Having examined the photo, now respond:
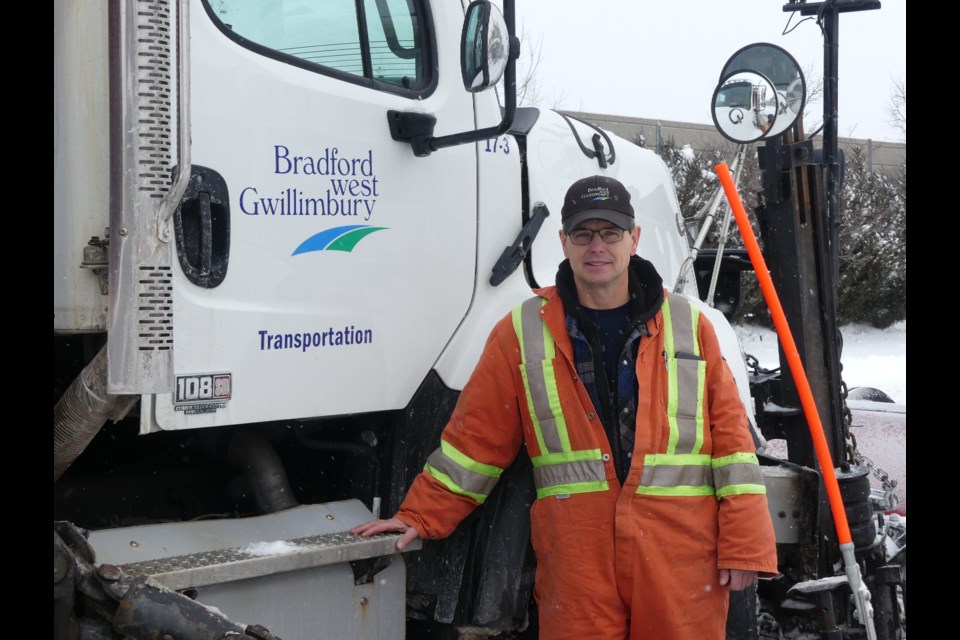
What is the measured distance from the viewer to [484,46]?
2705mm

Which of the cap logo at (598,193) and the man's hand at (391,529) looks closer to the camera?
the man's hand at (391,529)

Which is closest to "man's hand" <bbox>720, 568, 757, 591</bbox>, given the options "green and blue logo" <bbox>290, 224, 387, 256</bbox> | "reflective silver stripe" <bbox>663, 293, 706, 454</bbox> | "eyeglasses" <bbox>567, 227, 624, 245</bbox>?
"reflective silver stripe" <bbox>663, 293, 706, 454</bbox>

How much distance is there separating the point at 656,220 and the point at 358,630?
200 centimetres

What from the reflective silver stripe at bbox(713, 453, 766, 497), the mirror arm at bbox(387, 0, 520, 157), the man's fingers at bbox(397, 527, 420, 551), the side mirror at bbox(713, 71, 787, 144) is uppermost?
the side mirror at bbox(713, 71, 787, 144)

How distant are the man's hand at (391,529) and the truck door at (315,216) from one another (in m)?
0.30

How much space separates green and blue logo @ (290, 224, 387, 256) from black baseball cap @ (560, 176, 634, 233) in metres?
0.53

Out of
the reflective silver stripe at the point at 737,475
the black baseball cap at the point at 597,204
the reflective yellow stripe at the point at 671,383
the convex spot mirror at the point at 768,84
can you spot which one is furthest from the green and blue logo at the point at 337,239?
the convex spot mirror at the point at 768,84

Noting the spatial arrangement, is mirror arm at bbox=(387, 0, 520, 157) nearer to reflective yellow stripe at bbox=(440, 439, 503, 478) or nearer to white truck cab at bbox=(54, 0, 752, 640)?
white truck cab at bbox=(54, 0, 752, 640)

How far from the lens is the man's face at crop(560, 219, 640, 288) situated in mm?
2951

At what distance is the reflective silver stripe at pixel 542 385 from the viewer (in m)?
2.91

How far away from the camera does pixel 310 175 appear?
2.76 metres

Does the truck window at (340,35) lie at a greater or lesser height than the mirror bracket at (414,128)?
greater

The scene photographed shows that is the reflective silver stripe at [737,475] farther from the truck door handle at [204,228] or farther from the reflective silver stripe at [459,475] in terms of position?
the truck door handle at [204,228]

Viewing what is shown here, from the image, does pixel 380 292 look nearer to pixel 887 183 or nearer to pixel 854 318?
pixel 854 318
